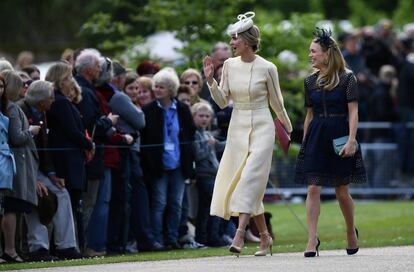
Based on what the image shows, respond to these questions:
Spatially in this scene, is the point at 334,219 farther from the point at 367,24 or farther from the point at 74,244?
the point at 367,24

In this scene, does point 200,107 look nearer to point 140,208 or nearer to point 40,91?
point 140,208

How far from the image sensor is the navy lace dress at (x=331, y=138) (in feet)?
49.4

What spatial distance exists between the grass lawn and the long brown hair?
209cm

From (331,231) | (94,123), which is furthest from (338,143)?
(331,231)

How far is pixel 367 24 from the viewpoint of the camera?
47.5 m

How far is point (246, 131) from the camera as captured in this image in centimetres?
1527

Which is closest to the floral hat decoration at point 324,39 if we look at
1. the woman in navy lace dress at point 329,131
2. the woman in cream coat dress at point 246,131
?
the woman in navy lace dress at point 329,131

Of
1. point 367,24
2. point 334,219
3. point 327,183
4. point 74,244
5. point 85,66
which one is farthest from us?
point 367,24

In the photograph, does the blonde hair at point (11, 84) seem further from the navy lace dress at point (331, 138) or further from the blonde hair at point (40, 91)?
the navy lace dress at point (331, 138)

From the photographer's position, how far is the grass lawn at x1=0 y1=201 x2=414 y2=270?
15.7 meters

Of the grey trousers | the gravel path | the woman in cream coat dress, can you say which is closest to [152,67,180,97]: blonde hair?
the grey trousers

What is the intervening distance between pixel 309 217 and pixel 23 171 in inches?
118

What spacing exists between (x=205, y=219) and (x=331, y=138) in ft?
12.8

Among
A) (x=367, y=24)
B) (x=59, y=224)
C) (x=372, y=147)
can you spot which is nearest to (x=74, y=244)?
(x=59, y=224)
